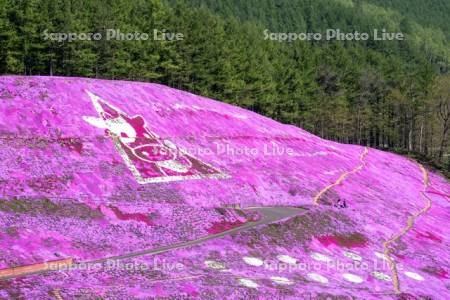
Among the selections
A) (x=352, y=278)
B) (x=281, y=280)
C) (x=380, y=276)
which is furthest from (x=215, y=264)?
(x=380, y=276)

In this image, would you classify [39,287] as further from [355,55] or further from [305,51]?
[355,55]

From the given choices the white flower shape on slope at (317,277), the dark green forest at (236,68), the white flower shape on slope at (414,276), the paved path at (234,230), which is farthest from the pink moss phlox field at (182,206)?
the dark green forest at (236,68)

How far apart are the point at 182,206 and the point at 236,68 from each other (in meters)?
60.2

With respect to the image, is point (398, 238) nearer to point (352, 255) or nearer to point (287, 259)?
point (352, 255)

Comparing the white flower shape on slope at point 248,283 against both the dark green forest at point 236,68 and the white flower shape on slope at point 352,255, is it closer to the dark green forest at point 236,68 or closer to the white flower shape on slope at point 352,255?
the white flower shape on slope at point 352,255

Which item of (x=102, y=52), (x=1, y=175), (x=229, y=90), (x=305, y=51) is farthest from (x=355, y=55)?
(x=1, y=175)

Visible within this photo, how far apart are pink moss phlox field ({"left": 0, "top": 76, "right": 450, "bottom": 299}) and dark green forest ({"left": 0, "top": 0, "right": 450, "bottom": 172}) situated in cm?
1975

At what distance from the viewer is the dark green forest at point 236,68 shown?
72438 millimetres

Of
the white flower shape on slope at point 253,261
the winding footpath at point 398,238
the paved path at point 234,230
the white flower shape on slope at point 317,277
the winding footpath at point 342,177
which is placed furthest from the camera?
the winding footpath at point 342,177

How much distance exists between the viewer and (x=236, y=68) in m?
96.5

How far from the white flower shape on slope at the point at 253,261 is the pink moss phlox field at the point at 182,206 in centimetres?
12

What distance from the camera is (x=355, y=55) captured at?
14950 centimetres

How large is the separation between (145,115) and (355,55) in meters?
109

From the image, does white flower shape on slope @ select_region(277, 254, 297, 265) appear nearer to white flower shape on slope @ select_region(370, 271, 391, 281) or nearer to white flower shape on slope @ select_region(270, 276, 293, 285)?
white flower shape on slope @ select_region(270, 276, 293, 285)
